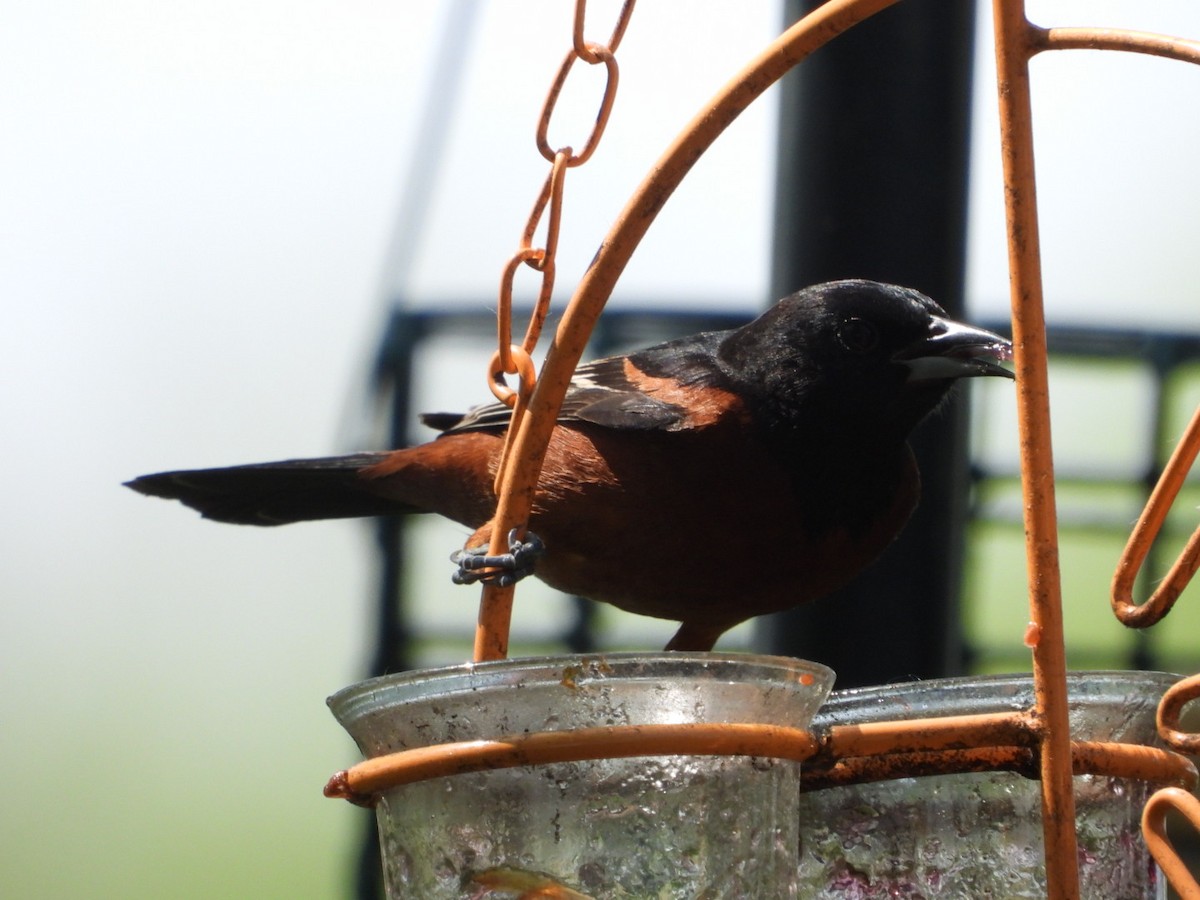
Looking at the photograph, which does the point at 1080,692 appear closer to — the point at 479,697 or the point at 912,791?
the point at 912,791

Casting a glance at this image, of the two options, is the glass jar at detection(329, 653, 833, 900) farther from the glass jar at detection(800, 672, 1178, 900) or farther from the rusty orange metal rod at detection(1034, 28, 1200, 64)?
the rusty orange metal rod at detection(1034, 28, 1200, 64)

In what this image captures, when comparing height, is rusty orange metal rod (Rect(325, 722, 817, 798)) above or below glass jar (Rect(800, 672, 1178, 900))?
above

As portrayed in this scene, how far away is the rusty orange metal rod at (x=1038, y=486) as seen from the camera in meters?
0.73

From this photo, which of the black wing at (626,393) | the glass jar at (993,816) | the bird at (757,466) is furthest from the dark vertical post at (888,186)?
the glass jar at (993,816)

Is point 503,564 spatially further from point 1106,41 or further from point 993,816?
point 1106,41

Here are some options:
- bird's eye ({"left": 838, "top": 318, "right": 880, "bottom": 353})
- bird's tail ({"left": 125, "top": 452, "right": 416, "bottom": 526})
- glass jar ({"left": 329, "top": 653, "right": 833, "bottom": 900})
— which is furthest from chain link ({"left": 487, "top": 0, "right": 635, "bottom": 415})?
bird's tail ({"left": 125, "top": 452, "right": 416, "bottom": 526})

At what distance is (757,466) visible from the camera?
5.71 feet

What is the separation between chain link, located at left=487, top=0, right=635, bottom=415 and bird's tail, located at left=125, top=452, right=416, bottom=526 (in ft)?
4.25

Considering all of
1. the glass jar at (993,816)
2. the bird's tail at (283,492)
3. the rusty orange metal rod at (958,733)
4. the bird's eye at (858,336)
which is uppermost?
the bird's eye at (858,336)

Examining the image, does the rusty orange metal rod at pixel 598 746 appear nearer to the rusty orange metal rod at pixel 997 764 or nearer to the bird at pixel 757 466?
the rusty orange metal rod at pixel 997 764

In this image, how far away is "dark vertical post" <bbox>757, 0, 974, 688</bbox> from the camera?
166 cm

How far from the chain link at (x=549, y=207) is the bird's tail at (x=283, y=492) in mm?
1296

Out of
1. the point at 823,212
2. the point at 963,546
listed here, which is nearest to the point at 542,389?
the point at 823,212

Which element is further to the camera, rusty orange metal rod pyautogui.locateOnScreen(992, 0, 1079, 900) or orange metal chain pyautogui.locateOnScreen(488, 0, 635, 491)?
orange metal chain pyautogui.locateOnScreen(488, 0, 635, 491)
